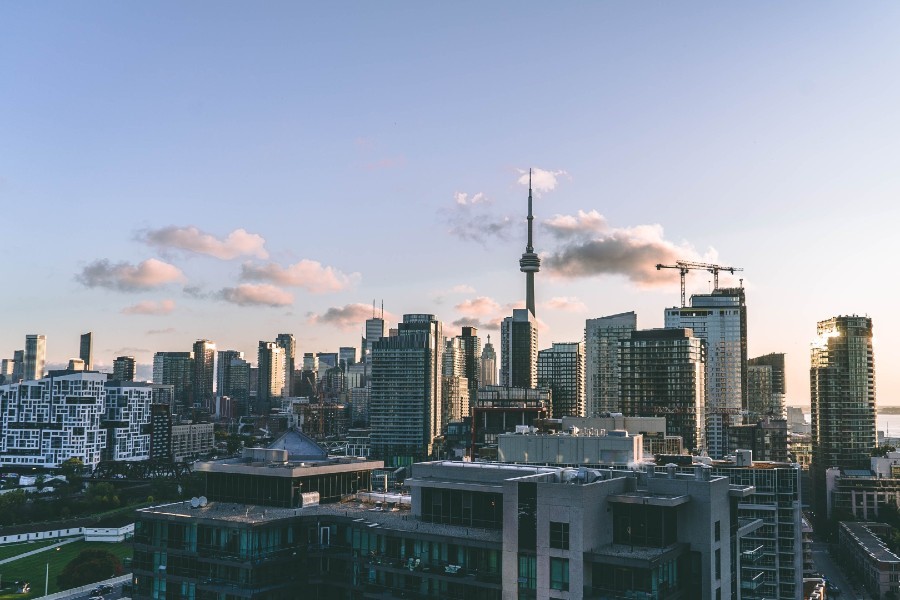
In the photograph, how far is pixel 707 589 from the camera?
199ft

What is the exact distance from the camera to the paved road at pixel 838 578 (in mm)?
157250

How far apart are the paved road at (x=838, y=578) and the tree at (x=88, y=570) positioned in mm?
132012

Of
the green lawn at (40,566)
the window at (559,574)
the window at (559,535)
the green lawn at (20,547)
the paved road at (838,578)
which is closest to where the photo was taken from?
the window at (559,574)

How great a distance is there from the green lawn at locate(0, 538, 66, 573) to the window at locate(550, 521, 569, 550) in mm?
142491

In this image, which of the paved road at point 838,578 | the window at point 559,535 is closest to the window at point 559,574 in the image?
the window at point 559,535

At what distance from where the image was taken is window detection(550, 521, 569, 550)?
188 feet

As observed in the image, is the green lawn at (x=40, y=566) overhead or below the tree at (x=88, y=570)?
below

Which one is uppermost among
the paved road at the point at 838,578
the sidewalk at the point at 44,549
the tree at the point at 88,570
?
the tree at the point at 88,570

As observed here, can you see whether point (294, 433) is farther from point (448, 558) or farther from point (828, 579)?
point (828, 579)

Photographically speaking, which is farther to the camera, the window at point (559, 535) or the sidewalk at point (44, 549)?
the sidewalk at point (44, 549)

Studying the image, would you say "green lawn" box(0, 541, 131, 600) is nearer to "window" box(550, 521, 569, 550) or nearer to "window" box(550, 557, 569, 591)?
"window" box(550, 557, 569, 591)

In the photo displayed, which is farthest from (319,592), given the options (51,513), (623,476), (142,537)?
(51,513)

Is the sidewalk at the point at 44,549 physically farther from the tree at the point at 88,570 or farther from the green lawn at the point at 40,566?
the tree at the point at 88,570

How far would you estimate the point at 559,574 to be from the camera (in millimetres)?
57438
